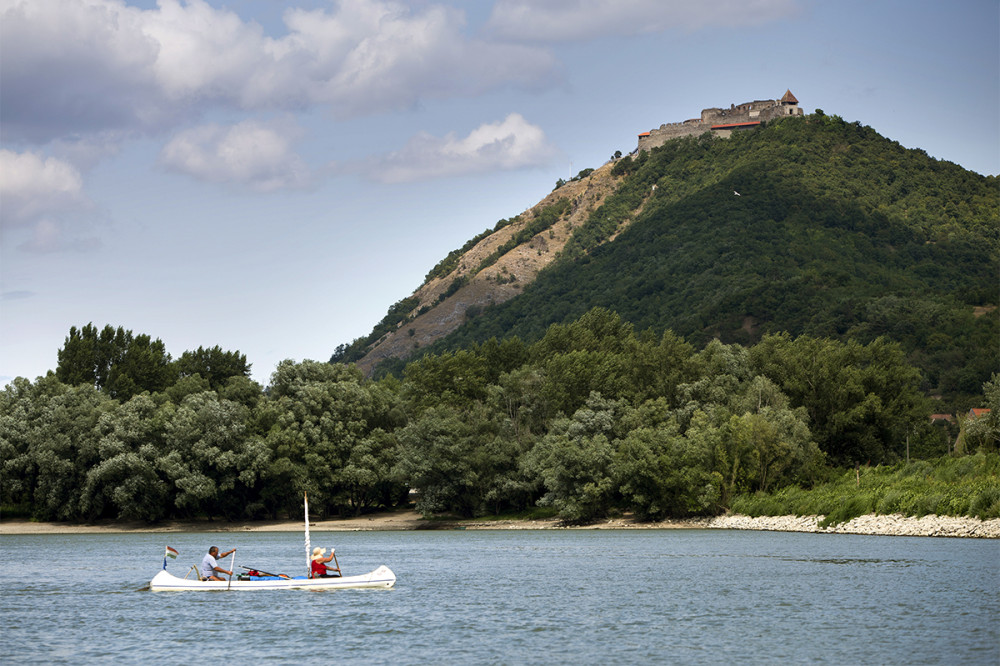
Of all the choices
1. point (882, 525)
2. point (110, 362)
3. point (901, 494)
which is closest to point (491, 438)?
point (882, 525)

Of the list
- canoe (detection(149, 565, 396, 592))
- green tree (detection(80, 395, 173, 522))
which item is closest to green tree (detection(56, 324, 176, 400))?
green tree (detection(80, 395, 173, 522))

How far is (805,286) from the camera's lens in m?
170

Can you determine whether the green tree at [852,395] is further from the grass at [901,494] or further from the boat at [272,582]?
the boat at [272,582]

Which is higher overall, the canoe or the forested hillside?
the forested hillside

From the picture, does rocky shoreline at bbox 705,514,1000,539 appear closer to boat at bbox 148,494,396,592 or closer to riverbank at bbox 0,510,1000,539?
riverbank at bbox 0,510,1000,539

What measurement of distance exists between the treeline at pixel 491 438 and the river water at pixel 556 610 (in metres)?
22.8

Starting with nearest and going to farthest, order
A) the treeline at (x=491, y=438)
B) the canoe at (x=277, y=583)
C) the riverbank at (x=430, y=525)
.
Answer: the canoe at (x=277, y=583), the riverbank at (x=430, y=525), the treeline at (x=491, y=438)

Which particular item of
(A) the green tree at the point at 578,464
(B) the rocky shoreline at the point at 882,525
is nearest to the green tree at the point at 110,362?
(A) the green tree at the point at 578,464

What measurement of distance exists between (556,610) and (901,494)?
41368 mm

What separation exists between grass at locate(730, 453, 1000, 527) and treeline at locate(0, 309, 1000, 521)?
117 inches

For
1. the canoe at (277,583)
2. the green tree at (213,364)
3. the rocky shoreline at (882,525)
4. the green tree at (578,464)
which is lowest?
the rocky shoreline at (882,525)

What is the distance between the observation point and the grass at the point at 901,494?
66.2 m

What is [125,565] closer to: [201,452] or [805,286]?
[201,452]

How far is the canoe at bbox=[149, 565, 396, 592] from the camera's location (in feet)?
143
